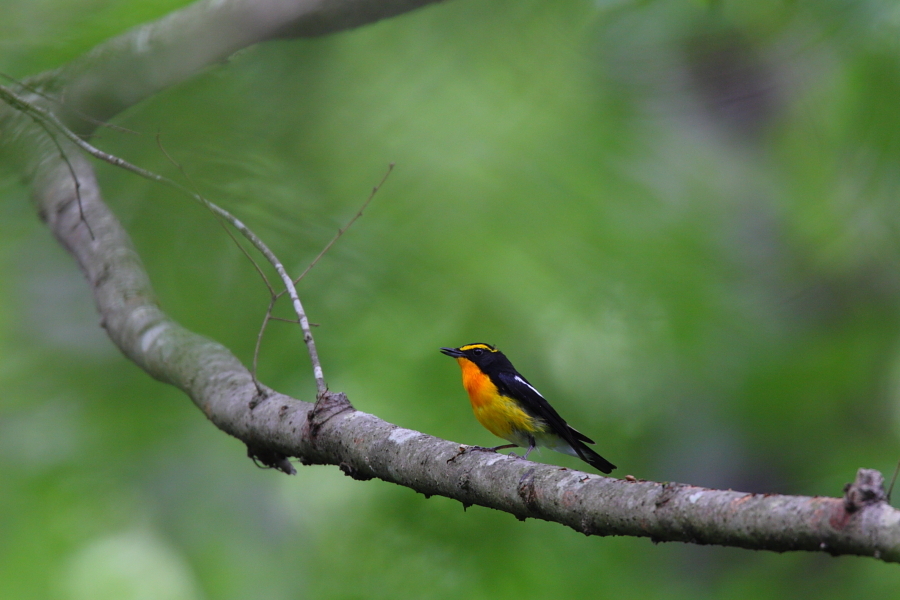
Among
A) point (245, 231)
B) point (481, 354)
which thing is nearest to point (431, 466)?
point (245, 231)

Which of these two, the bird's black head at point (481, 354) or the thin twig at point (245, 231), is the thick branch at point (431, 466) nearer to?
the thin twig at point (245, 231)

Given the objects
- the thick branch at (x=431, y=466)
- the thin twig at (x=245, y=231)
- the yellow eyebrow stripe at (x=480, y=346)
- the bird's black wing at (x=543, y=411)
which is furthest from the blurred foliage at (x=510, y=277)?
the thin twig at (x=245, y=231)

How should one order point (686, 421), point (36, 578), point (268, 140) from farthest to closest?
point (36, 578)
point (686, 421)
point (268, 140)

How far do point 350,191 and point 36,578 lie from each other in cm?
389

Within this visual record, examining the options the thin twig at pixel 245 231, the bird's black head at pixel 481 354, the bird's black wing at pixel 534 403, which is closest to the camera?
the thin twig at pixel 245 231

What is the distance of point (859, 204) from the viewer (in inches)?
173

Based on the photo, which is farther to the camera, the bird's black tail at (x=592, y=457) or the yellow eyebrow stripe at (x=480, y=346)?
the yellow eyebrow stripe at (x=480, y=346)

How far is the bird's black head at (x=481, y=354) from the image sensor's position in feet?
12.2

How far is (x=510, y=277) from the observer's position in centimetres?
446

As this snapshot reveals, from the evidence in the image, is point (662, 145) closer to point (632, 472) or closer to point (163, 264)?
point (632, 472)

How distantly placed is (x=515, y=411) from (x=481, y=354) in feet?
1.35

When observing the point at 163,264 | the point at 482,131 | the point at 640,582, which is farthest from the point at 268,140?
the point at 640,582

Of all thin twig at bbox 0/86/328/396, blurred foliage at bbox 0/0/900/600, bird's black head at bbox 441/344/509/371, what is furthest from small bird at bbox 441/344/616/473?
thin twig at bbox 0/86/328/396

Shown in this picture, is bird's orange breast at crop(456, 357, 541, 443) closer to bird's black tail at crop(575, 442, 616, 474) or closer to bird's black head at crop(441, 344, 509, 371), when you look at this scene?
bird's black head at crop(441, 344, 509, 371)
